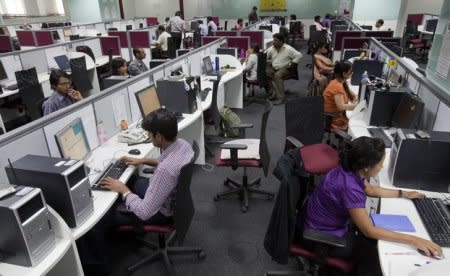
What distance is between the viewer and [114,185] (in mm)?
1915

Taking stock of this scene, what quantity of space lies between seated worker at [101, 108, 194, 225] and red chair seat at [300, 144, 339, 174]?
829 millimetres

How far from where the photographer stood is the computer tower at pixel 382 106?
2682 millimetres

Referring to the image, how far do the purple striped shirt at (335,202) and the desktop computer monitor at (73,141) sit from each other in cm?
146

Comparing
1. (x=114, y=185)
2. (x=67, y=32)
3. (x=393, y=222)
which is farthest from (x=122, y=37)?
(x=393, y=222)

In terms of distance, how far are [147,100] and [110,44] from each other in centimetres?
443

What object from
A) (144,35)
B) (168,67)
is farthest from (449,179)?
(144,35)

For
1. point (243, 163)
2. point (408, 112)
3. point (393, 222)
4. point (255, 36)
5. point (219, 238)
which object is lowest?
point (219, 238)

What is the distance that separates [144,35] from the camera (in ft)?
22.3

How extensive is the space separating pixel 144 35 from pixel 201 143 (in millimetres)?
4170

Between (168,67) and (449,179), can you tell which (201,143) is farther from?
(449,179)

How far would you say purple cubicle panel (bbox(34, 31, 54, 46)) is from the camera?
23.5 ft

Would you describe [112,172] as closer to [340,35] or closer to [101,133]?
[101,133]

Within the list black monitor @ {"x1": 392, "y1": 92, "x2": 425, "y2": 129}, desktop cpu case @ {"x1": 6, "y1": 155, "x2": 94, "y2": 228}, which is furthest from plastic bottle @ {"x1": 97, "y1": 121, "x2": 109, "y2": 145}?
black monitor @ {"x1": 392, "y1": 92, "x2": 425, "y2": 129}

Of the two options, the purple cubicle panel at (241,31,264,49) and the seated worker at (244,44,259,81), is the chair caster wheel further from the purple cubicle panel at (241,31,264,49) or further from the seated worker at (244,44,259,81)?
the purple cubicle panel at (241,31,264,49)
